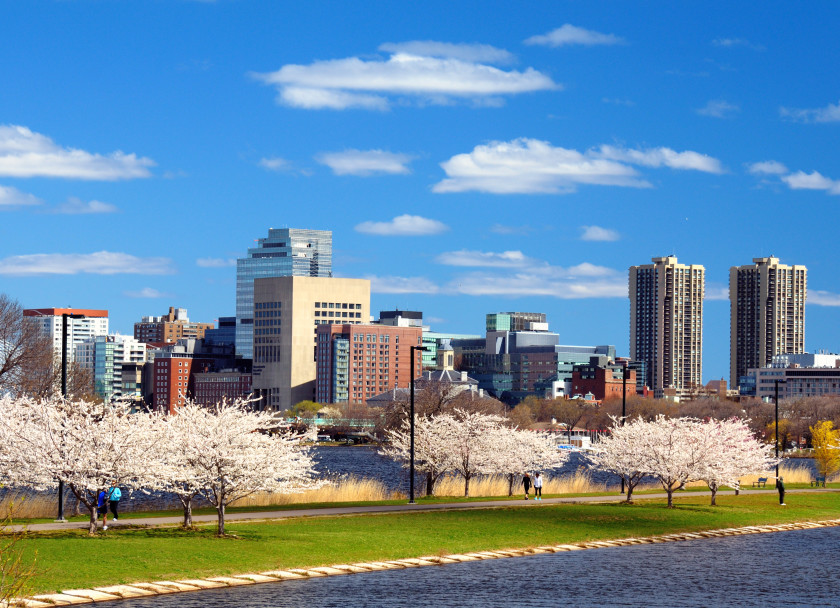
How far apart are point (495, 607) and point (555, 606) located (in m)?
1.57

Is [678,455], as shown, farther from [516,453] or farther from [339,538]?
[339,538]

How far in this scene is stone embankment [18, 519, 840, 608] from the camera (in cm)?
2781

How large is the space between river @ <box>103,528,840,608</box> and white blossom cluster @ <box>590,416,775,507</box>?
1575 cm

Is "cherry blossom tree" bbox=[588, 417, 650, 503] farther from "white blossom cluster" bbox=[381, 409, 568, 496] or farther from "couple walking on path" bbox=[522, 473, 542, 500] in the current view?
"white blossom cluster" bbox=[381, 409, 568, 496]

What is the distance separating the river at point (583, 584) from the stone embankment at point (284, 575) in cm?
55

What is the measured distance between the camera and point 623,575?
3469 centimetres

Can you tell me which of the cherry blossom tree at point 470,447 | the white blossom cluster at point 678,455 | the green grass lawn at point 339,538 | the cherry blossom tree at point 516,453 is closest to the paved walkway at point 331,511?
the green grass lawn at point 339,538

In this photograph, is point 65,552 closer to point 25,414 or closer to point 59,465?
point 59,465

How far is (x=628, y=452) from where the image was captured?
59500mm

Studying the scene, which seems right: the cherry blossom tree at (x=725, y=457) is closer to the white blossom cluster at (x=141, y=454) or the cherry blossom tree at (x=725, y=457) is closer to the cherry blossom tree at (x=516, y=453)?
the cherry blossom tree at (x=516, y=453)

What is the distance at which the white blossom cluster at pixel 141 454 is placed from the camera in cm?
3603

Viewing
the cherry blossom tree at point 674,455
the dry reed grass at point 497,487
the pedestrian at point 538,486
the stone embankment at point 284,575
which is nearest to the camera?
the stone embankment at point 284,575

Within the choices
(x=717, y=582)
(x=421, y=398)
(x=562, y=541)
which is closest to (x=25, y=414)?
(x=562, y=541)

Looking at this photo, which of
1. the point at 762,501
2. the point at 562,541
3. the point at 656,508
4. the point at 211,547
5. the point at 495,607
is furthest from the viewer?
the point at 762,501
